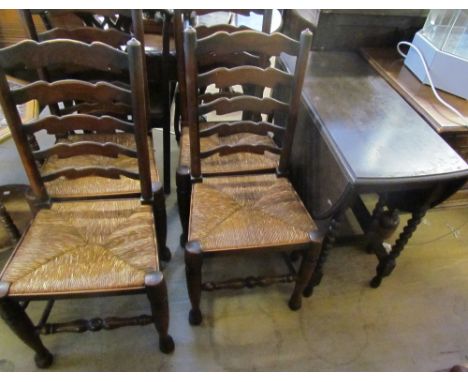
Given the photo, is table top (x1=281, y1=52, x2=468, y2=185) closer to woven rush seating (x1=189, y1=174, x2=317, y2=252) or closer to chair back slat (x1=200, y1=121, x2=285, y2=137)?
chair back slat (x1=200, y1=121, x2=285, y2=137)

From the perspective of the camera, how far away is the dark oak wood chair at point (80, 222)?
33.7 inches

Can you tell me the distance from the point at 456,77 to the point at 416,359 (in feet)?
3.67

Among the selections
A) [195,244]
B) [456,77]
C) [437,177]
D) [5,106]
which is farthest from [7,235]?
[456,77]

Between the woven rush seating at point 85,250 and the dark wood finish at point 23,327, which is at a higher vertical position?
the woven rush seating at point 85,250

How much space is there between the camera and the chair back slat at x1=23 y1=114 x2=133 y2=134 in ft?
3.10

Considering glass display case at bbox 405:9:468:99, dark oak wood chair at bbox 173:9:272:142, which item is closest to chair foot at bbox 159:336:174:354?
dark oak wood chair at bbox 173:9:272:142

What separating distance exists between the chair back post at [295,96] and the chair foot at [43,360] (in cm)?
111

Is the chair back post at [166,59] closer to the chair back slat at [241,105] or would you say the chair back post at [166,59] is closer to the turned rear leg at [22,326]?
the chair back slat at [241,105]

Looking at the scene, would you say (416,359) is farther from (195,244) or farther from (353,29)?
(353,29)

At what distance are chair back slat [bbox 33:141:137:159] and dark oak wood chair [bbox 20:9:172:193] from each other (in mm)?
438

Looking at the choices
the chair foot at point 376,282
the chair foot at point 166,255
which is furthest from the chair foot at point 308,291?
the chair foot at point 166,255

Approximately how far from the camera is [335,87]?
4.17 feet

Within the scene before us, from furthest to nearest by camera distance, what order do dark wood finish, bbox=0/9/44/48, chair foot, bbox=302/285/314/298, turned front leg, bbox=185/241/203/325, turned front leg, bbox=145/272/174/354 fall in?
dark wood finish, bbox=0/9/44/48
chair foot, bbox=302/285/314/298
turned front leg, bbox=185/241/203/325
turned front leg, bbox=145/272/174/354

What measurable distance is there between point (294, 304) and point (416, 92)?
1.00 m
